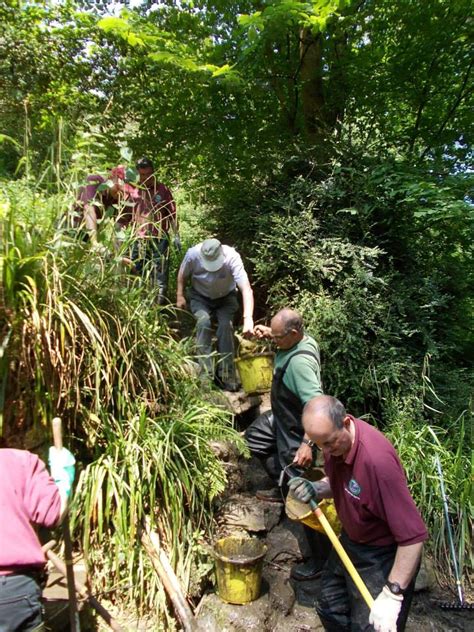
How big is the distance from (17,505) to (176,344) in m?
2.05

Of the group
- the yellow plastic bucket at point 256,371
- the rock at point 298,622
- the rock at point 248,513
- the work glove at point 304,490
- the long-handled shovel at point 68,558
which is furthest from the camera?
the yellow plastic bucket at point 256,371

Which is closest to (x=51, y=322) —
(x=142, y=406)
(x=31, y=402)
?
(x=31, y=402)

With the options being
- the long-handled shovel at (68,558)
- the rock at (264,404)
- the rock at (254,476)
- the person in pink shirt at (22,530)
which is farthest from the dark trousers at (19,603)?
the rock at (264,404)

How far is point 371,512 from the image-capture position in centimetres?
215

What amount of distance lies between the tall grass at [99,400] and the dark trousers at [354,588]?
0.91 meters

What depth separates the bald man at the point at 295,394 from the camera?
3191mm

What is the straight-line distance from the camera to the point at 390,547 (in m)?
2.23

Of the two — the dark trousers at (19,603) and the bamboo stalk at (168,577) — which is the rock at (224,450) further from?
the dark trousers at (19,603)

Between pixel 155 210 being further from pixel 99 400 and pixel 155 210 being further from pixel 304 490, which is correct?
pixel 304 490

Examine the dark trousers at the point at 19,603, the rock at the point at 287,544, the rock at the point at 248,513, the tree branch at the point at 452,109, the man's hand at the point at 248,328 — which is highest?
the tree branch at the point at 452,109

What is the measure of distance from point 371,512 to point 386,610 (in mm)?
385

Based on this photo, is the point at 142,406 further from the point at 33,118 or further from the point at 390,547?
the point at 33,118

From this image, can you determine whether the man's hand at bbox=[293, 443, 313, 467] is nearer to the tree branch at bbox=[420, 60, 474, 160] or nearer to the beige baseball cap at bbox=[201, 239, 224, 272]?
the beige baseball cap at bbox=[201, 239, 224, 272]

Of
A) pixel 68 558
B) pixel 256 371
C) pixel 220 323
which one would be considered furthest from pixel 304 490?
pixel 220 323
